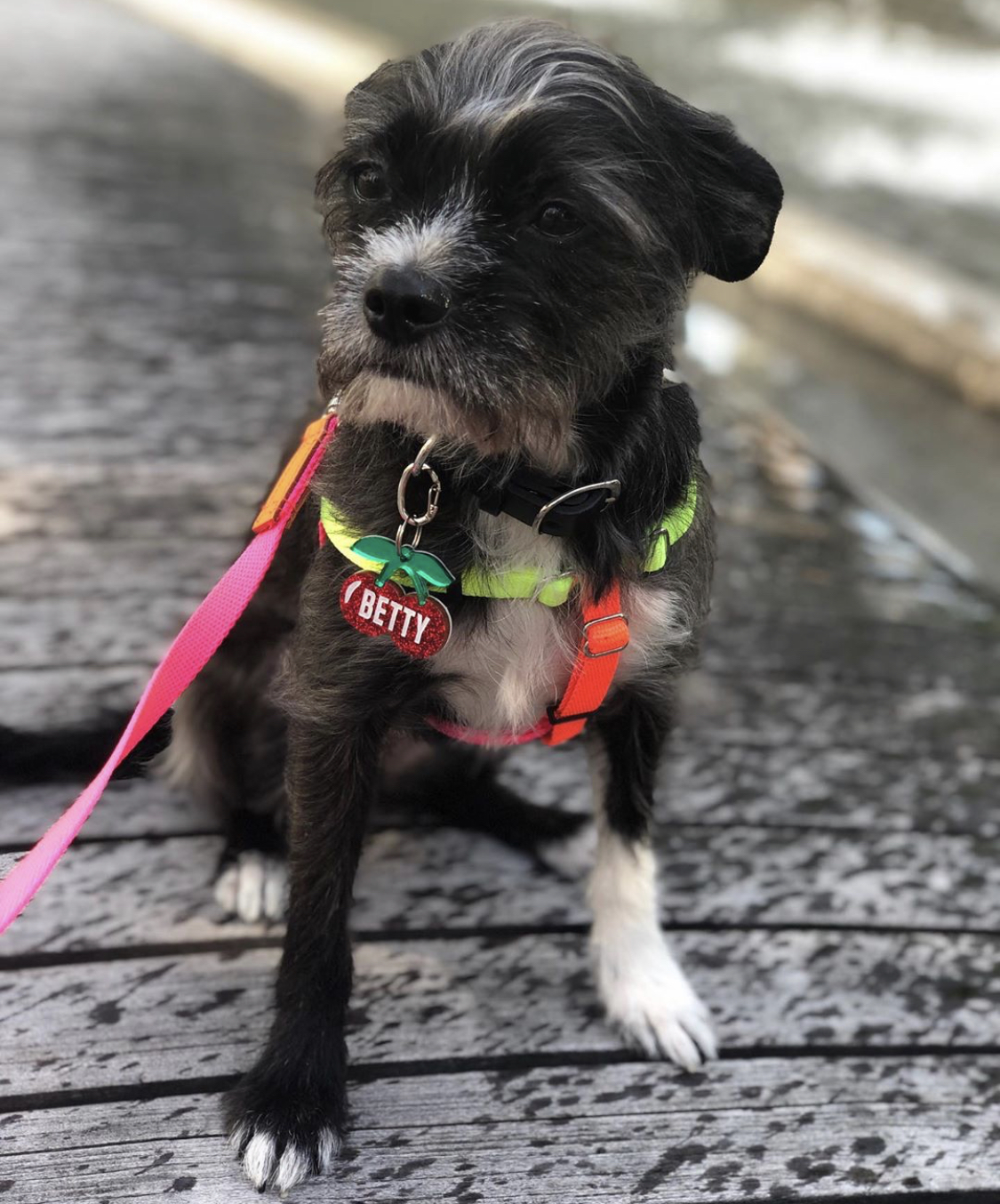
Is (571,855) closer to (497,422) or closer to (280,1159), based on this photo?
(280,1159)

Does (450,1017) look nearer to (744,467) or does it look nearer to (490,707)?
(490,707)

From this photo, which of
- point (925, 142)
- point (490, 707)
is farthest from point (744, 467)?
point (925, 142)

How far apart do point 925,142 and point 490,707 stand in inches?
540

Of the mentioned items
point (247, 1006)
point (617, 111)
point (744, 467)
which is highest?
point (617, 111)

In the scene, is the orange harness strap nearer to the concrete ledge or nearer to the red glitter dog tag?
the red glitter dog tag

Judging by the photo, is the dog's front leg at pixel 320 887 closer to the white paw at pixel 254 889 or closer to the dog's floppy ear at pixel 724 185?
the white paw at pixel 254 889

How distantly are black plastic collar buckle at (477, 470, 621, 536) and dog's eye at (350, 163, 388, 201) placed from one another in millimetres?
424

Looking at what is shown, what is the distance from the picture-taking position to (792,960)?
87.7 inches

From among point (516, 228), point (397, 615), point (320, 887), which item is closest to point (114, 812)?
point (320, 887)

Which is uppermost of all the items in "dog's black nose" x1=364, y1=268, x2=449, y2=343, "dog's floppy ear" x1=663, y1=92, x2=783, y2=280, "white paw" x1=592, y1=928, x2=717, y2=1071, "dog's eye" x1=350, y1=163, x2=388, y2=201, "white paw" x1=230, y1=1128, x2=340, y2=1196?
"dog's floppy ear" x1=663, y1=92, x2=783, y2=280

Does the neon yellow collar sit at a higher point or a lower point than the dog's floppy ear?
lower

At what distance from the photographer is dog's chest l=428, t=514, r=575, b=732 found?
1.75 meters

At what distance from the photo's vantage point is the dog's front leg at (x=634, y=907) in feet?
6.56

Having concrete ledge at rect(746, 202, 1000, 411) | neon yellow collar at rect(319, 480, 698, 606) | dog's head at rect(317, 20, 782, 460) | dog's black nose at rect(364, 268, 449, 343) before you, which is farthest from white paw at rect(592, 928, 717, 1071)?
concrete ledge at rect(746, 202, 1000, 411)
